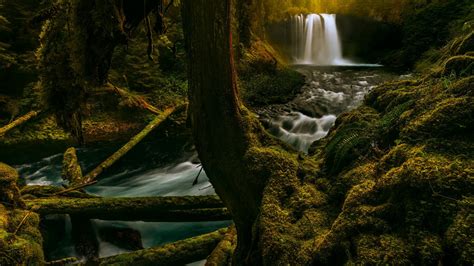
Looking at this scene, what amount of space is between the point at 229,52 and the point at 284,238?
150cm

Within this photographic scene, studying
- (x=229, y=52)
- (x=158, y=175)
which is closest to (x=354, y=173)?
(x=229, y=52)

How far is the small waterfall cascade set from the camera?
1903cm

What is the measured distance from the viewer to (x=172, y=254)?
380cm

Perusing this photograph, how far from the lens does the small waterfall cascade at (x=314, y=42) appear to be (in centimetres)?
1903

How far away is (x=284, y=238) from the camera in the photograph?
2.41 metres

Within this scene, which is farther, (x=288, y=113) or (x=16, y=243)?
(x=288, y=113)

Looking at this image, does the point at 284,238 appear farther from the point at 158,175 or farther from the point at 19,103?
the point at 19,103

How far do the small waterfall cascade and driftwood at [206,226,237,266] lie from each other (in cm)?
1633

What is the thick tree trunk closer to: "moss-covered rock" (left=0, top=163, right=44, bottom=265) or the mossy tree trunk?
the mossy tree trunk

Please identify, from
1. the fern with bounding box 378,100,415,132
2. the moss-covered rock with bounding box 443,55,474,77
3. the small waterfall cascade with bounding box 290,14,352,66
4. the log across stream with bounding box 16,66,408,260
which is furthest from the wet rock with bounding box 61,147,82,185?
the small waterfall cascade with bounding box 290,14,352,66

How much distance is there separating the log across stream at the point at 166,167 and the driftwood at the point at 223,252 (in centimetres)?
90

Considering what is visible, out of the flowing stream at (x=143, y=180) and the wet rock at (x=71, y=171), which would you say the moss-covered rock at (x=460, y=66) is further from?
the wet rock at (x=71, y=171)

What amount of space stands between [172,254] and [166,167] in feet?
18.3

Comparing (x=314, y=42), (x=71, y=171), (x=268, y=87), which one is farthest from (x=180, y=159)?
(x=314, y=42)
